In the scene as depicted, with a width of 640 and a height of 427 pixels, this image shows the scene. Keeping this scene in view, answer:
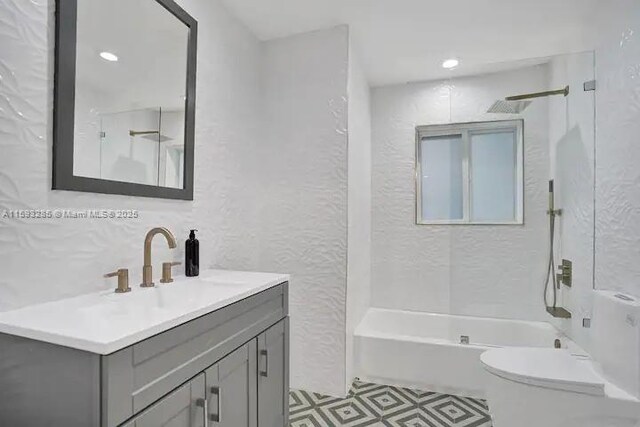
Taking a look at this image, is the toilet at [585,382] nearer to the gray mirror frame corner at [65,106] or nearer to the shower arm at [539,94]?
the shower arm at [539,94]

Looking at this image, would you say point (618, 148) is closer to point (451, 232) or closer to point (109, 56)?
point (451, 232)

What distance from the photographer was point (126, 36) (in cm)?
142

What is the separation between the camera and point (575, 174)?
90.4 inches

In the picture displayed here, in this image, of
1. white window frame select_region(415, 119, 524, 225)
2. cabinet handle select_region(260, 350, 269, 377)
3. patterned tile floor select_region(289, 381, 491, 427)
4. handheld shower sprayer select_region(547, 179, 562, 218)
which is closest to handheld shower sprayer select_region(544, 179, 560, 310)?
handheld shower sprayer select_region(547, 179, 562, 218)

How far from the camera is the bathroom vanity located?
795 millimetres

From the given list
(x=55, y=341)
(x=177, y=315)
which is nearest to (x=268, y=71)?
(x=177, y=315)

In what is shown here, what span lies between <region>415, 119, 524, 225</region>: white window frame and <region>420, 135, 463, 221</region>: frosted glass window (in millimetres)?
36

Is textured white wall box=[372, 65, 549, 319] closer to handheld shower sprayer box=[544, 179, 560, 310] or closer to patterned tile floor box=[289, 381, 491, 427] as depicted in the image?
handheld shower sprayer box=[544, 179, 560, 310]

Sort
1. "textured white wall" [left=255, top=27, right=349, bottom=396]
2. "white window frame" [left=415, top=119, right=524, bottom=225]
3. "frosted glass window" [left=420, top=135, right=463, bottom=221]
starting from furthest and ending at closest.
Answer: "frosted glass window" [left=420, top=135, right=463, bottom=221] → "white window frame" [left=415, top=119, right=524, bottom=225] → "textured white wall" [left=255, top=27, right=349, bottom=396]

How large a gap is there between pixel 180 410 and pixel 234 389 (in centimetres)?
29

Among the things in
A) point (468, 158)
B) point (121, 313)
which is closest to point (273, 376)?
point (121, 313)

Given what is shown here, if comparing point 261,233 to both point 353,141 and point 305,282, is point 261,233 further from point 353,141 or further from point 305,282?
point 353,141

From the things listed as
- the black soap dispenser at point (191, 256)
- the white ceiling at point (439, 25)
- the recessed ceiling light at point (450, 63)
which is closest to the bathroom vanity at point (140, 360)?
the black soap dispenser at point (191, 256)

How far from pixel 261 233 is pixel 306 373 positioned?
3.37 ft
